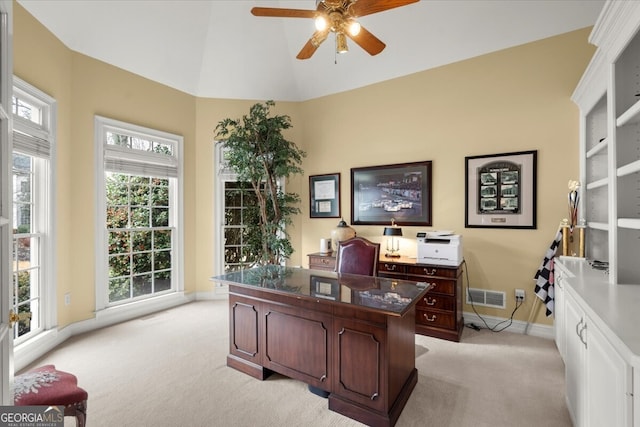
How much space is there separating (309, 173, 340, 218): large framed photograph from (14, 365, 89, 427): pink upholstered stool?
3.60 metres

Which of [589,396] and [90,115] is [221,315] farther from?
[589,396]

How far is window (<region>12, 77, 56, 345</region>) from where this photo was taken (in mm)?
2871

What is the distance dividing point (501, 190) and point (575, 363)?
212 cm

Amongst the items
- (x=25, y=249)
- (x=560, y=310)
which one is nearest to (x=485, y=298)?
(x=560, y=310)

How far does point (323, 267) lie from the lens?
14.0 feet

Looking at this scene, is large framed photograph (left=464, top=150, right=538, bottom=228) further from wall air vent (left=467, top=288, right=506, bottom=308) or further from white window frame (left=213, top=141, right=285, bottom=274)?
white window frame (left=213, top=141, right=285, bottom=274)

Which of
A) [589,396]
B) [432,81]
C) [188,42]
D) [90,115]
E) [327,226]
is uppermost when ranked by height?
[188,42]

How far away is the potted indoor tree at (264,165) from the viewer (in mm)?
4203

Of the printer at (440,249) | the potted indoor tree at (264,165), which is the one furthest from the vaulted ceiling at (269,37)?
the printer at (440,249)

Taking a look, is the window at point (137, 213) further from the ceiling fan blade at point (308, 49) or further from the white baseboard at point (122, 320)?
the ceiling fan blade at point (308, 49)

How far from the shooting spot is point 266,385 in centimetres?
243

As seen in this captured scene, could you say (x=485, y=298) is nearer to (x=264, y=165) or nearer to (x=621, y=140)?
(x=621, y=140)

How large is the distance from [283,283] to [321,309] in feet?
1.46

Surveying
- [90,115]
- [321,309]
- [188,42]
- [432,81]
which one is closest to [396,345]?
[321,309]
